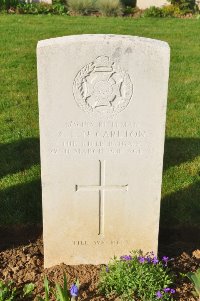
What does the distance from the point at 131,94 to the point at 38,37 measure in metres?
8.53

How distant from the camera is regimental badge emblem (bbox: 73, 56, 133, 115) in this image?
3.22 meters

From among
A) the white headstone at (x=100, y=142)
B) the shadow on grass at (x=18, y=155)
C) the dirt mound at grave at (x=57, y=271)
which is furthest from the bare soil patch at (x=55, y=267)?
the shadow on grass at (x=18, y=155)

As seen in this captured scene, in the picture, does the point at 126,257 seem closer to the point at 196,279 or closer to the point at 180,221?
the point at 196,279

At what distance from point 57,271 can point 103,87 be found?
141 centimetres

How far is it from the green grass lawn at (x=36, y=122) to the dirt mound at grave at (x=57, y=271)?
53cm

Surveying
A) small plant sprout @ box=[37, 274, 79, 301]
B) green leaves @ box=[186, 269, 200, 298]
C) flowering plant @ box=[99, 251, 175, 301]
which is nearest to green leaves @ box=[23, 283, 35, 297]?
small plant sprout @ box=[37, 274, 79, 301]

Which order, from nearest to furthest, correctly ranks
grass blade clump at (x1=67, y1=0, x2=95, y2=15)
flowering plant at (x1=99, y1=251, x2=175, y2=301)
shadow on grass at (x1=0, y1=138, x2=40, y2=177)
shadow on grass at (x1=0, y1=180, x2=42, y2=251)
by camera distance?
1. flowering plant at (x1=99, y1=251, x2=175, y2=301)
2. shadow on grass at (x1=0, y1=180, x2=42, y2=251)
3. shadow on grass at (x1=0, y1=138, x2=40, y2=177)
4. grass blade clump at (x1=67, y1=0, x2=95, y2=15)

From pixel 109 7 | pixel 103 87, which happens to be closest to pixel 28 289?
pixel 103 87

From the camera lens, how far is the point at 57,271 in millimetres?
3707

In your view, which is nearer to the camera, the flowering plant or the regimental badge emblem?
the regimental badge emblem

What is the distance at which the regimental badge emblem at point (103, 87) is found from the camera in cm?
322

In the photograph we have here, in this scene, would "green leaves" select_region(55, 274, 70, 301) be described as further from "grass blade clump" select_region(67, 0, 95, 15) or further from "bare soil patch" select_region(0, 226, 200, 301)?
"grass blade clump" select_region(67, 0, 95, 15)

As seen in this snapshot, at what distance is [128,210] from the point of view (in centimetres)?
364

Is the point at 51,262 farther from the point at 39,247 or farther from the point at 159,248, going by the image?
the point at 159,248
